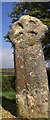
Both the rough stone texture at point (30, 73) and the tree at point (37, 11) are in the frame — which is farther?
the tree at point (37, 11)

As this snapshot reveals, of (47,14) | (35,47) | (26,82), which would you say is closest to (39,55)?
(35,47)

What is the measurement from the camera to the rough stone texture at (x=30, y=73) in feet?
37.2

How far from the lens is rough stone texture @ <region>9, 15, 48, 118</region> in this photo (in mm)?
11336

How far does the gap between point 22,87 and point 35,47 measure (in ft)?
5.31

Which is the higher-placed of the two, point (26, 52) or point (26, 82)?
point (26, 52)

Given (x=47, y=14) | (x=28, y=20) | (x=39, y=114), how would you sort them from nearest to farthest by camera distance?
(x=39, y=114) → (x=28, y=20) → (x=47, y=14)

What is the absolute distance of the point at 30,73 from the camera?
37.8ft

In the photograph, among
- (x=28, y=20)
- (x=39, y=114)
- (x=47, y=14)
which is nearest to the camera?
(x=39, y=114)

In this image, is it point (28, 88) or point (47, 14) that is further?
point (47, 14)

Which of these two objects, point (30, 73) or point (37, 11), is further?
point (37, 11)

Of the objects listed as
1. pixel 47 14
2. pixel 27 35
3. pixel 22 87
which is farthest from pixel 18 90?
pixel 47 14

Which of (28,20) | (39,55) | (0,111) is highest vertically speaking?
(28,20)

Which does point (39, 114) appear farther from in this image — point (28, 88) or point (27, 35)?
point (27, 35)

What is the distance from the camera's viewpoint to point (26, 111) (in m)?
11.4
